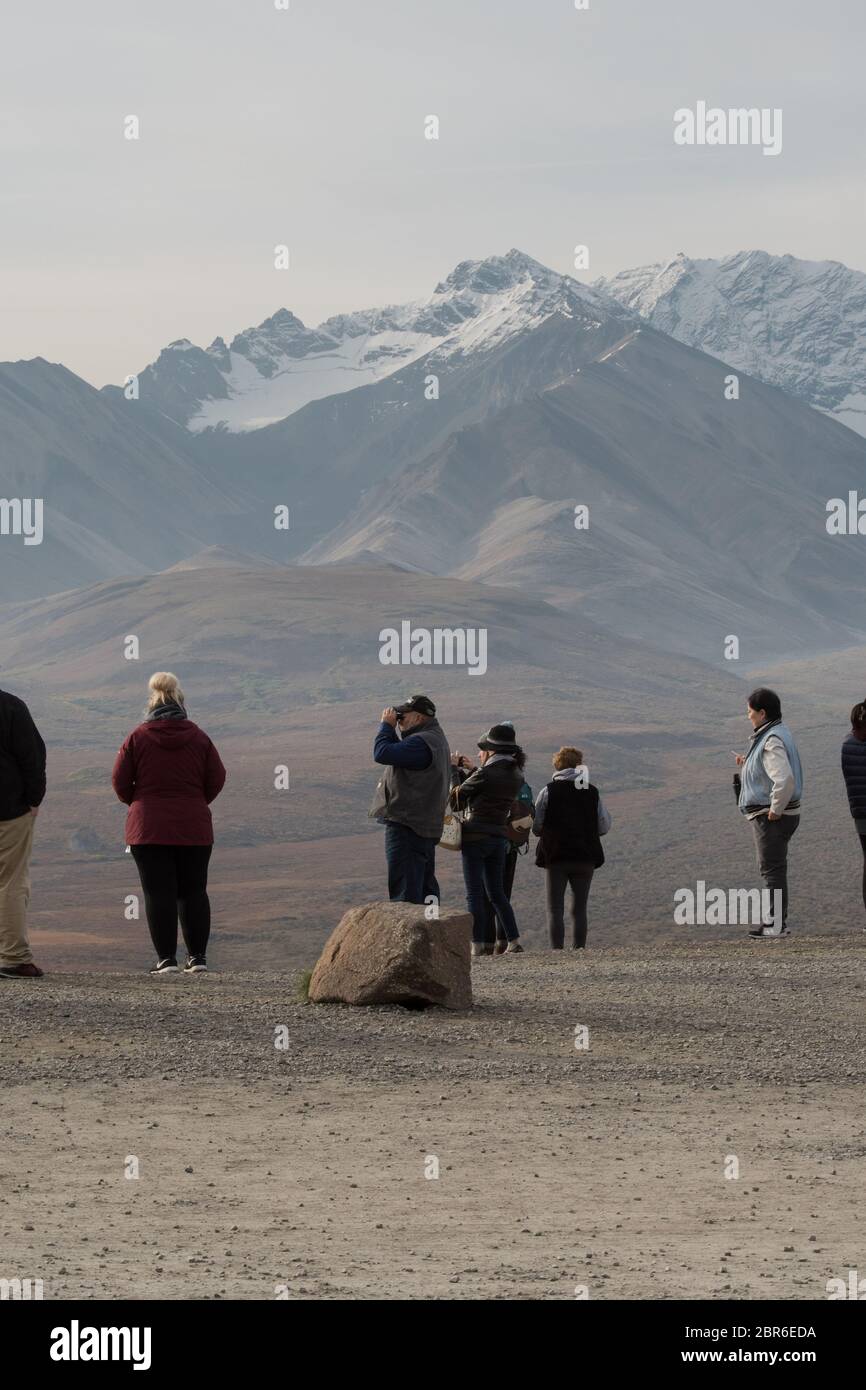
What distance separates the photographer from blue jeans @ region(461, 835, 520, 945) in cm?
1522

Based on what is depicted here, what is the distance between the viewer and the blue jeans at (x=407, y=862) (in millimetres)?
14016

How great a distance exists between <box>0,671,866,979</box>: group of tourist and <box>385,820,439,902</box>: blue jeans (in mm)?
11

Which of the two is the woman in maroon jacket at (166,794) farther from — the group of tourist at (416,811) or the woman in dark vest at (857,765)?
the woman in dark vest at (857,765)

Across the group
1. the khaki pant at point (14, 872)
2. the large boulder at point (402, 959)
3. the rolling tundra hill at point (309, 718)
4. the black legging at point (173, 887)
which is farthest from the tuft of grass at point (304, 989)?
the rolling tundra hill at point (309, 718)

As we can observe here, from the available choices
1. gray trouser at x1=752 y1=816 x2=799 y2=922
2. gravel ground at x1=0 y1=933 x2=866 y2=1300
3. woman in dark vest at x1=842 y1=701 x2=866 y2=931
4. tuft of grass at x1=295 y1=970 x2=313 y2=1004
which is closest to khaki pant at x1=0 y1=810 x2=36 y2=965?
gravel ground at x1=0 y1=933 x2=866 y2=1300

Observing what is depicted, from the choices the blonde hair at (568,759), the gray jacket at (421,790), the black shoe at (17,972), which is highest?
the blonde hair at (568,759)

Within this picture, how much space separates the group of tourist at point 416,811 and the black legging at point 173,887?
1 cm

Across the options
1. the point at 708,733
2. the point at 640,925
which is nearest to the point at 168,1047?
the point at 640,925

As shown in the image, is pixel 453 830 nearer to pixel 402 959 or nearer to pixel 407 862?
pixel 407 862

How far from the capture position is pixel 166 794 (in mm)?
12969

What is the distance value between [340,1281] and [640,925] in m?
58.8

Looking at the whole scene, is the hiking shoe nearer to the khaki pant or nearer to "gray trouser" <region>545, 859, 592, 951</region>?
the khaki pant
